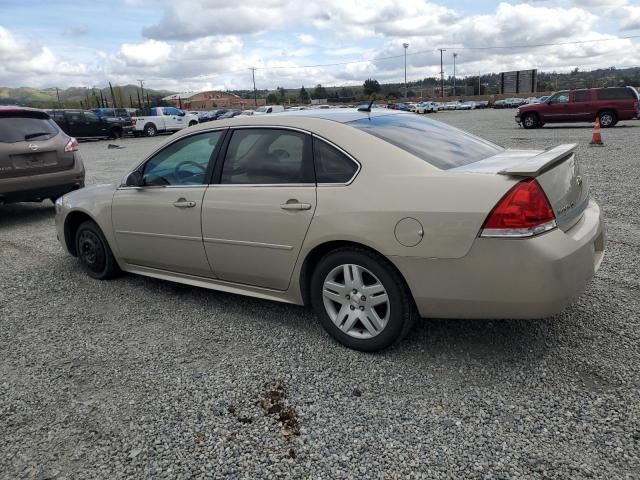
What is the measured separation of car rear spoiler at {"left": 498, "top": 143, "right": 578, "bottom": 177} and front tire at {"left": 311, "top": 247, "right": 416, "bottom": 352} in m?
A: 0.87

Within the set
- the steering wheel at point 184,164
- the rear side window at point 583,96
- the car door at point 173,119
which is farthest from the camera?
the car door at point 173,119

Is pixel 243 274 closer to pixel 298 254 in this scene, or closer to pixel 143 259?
pixel 298 254

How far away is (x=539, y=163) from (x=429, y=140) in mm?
846

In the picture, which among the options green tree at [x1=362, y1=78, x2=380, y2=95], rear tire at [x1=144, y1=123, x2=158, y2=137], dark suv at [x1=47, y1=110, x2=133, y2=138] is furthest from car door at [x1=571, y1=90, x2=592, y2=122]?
green tree at [x1=362, y1=78, x2=380, y2=95]

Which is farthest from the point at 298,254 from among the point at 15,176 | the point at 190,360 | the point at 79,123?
the point at 79,123

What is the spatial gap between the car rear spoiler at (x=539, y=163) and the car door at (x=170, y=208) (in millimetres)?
2143

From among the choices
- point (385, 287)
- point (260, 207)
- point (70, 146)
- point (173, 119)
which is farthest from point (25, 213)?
point (173, 119)

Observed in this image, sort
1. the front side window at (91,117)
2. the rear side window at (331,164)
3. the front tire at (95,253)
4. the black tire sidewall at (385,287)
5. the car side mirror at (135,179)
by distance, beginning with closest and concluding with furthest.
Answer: the black tire sidewall at (385,287) → the rear side window at (331,164) → the car side mirror at (135,179) → the front tire at (95,253) → the front side window at (91,117)

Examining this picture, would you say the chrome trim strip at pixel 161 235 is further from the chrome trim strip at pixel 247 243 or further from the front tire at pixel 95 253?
the front tire at pixel 95 253

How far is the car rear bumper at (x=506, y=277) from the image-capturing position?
2799mm

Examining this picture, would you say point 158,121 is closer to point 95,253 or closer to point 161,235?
point 95,253

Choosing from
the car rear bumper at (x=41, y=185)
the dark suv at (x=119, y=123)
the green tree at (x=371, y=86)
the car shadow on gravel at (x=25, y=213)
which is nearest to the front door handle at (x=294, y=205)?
the car rear bumper at (x=41, y=185)

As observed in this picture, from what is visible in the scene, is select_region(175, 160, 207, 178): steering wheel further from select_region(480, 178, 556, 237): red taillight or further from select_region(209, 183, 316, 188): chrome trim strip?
select_region(480, 178, 556, 237): red taillight

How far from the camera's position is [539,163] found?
300 cm
